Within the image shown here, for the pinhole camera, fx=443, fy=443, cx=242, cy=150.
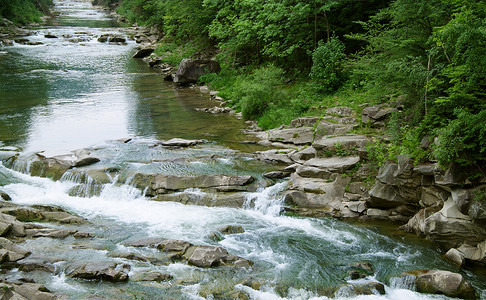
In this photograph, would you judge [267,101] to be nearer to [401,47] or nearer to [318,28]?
[318,28]

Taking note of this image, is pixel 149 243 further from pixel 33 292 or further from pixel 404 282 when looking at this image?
pixel 404 282

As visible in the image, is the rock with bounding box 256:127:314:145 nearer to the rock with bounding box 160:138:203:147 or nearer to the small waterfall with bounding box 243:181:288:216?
the rock with bounding box 160:138:203:147

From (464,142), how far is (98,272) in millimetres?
9397

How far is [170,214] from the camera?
13.9m

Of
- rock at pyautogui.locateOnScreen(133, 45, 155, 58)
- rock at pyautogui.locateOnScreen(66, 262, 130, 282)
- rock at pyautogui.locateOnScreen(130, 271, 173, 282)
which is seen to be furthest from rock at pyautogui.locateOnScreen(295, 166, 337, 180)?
rock at pyautogui.locateOnScreen(133, 45, 155, 58)

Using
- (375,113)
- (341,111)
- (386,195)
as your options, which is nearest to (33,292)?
(386,195)

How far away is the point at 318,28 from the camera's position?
2520cm

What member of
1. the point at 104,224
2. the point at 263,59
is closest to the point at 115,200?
the point at 104,224

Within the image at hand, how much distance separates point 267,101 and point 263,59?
26.4 ft

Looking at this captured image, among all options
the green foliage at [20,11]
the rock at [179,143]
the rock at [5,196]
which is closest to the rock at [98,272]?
the rock at [5,196]

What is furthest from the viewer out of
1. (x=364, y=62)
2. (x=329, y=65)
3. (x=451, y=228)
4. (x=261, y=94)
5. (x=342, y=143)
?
(x=261, y=94)

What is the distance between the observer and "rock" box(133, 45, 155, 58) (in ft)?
143

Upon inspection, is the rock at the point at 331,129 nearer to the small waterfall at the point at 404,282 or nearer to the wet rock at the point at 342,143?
the wet rock at the point at 342,143

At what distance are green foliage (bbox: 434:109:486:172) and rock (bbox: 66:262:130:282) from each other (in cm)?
818
